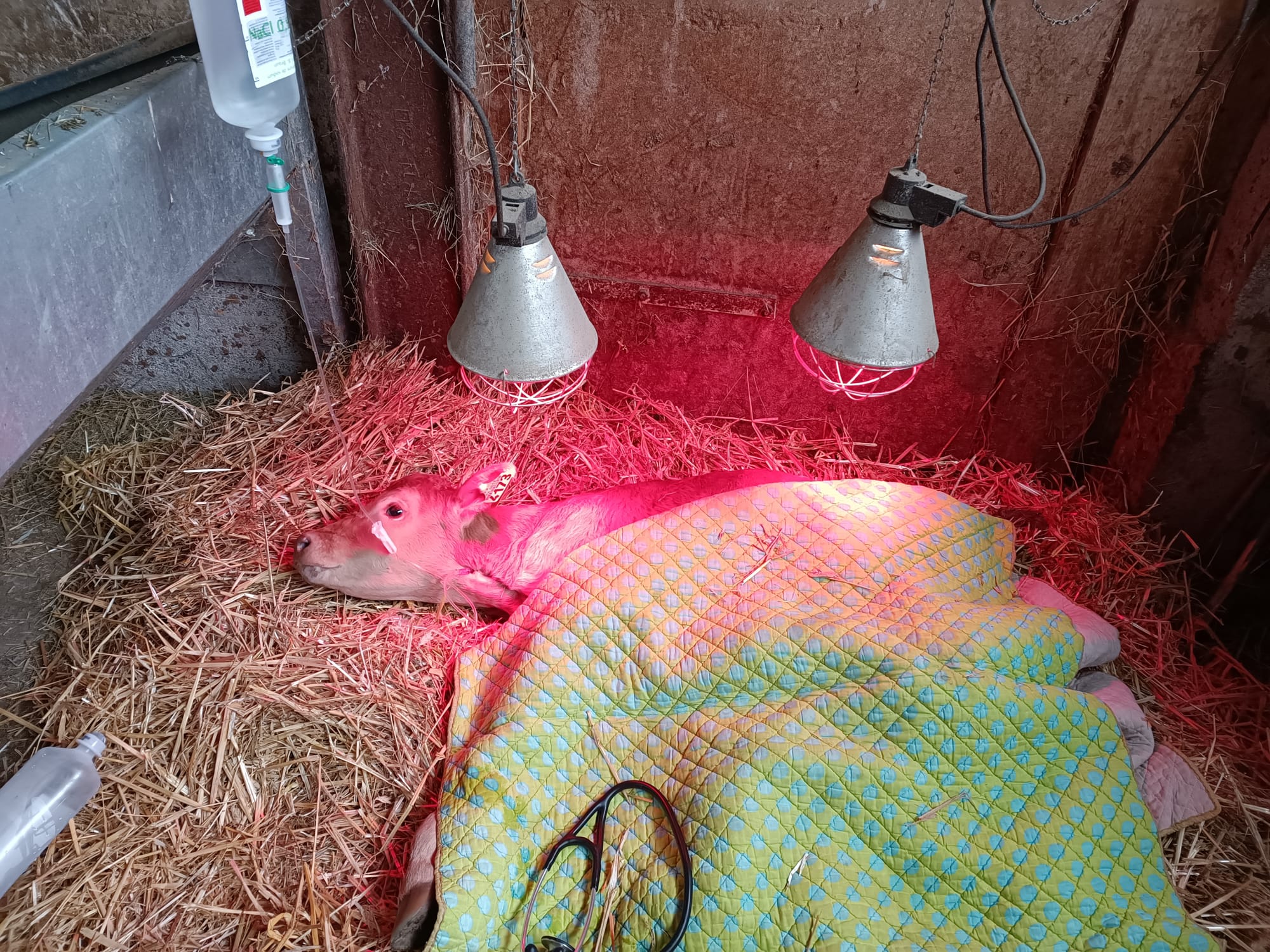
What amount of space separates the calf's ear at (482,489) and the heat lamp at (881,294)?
141 cm

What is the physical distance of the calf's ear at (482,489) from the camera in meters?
2.83

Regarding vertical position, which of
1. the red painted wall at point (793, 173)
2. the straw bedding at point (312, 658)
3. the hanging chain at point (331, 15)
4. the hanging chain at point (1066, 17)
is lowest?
the straw bedding at point (312, 658)

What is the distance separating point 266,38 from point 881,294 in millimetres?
1521

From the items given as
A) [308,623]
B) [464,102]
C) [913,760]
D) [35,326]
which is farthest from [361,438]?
[913,760]

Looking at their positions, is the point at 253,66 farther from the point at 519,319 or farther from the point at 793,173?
the point at 793,173

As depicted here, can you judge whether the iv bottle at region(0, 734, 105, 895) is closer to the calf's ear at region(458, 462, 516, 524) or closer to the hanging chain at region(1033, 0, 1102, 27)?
the calf's ear at region(458, 462, 516, 524)

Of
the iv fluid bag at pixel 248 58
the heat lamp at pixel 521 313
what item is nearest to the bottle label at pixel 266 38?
the iv fluid bag at pixel 248 58

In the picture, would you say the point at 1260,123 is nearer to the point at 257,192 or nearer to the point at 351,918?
the point at 257,192

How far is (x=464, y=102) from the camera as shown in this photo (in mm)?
3018

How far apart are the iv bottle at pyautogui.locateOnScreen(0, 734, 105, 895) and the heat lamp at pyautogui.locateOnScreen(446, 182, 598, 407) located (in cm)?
156

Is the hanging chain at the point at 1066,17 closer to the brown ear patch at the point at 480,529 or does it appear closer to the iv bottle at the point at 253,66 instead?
the iv bottle at the point at 253,66

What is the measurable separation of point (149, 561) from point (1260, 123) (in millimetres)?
4033

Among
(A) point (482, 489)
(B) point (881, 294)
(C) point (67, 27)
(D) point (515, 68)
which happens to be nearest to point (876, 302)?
(B) point (881, 294)

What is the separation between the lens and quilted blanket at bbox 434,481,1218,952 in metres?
1.85
